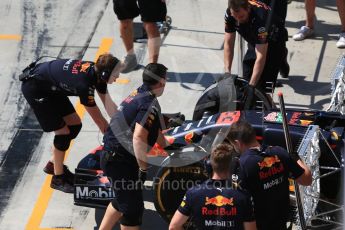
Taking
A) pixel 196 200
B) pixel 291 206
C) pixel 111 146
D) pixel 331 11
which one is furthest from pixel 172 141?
pixel 331 11

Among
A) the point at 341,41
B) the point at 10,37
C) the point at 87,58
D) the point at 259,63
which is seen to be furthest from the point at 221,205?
the point at 10,37

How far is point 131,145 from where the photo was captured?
7109 mm

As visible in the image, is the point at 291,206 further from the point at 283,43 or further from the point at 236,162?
the point at 283,43

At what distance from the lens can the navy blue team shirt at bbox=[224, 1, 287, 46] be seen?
868 cm

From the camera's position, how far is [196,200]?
592cm

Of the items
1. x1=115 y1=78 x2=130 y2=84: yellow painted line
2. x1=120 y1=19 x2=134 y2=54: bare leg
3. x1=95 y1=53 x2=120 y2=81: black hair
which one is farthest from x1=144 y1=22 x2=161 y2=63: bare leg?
x1=95 y1=53 x2=120 y2=81: black hair

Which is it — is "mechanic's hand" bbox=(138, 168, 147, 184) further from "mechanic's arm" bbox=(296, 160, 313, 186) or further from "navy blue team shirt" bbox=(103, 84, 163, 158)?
"mechanic's arm" bbox=(296, 160, 313, 186)

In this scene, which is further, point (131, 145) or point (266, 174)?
point (131, 145)

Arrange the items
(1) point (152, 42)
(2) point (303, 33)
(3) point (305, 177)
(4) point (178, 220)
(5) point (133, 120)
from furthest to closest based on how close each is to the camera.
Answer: (2) point (303, 33) < (1) point (152, 42) < (5) point (133, 120) < (3) point (305, 177) < (4) point (178, 220)

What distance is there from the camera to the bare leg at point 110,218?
7.39 meters

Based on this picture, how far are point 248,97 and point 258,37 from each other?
78cm

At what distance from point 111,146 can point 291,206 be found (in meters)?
1.72

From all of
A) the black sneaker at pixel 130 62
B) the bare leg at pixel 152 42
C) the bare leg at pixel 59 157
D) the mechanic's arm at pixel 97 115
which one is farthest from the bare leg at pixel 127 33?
the mechanic's arm at pixel 97 115

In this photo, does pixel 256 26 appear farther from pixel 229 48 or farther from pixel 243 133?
pixel 243 133
